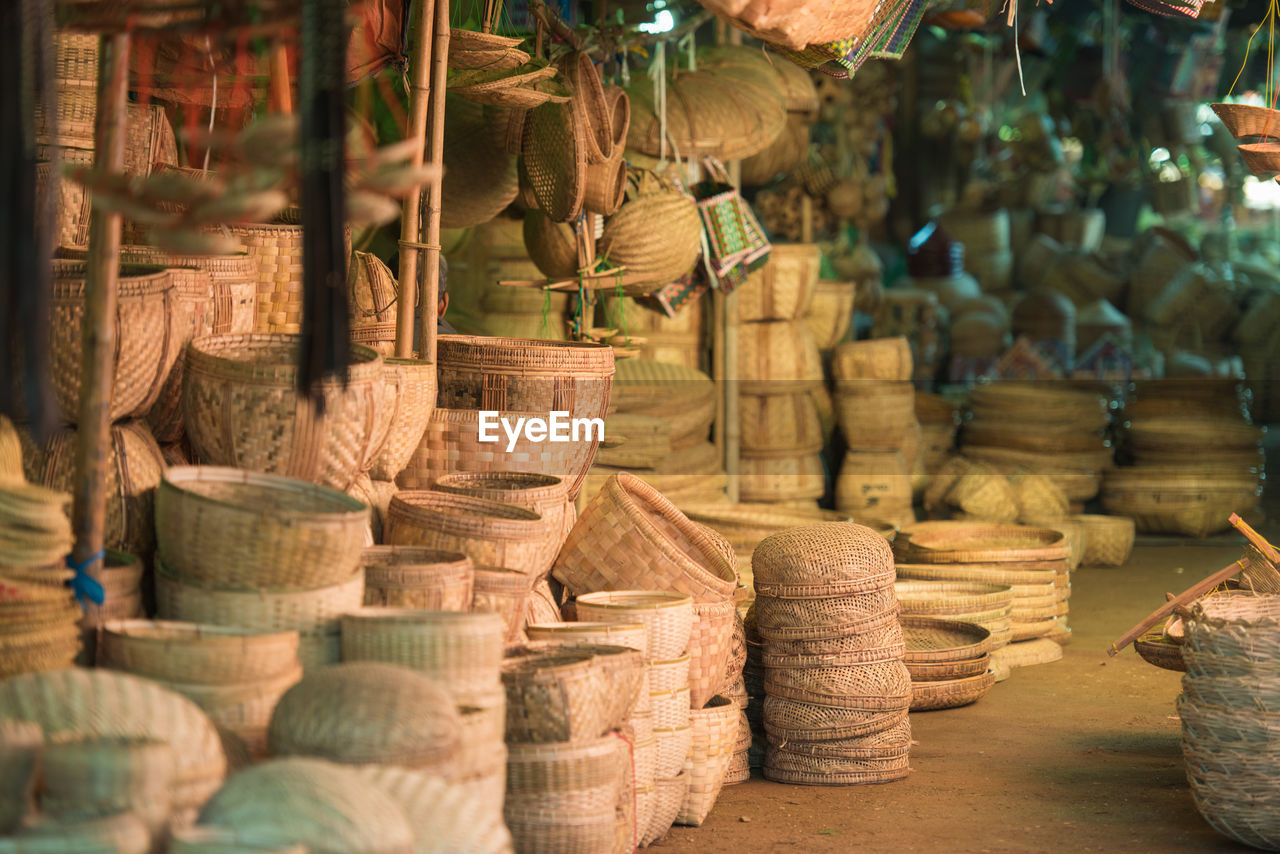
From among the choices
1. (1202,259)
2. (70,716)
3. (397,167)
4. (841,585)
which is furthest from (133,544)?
(1202,259)

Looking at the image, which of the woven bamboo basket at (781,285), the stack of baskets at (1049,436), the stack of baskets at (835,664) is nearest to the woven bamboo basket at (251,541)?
the stack of baskets at (835,664)

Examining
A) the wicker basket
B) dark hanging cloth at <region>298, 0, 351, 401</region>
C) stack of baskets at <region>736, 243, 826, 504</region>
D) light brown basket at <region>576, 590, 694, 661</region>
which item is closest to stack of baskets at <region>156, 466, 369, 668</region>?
dark hanging cloth at <region>298, 0, 351, 401</region>

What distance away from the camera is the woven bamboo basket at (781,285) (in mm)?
6512

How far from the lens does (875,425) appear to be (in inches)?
276

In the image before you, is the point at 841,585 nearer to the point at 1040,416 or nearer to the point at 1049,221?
the point at 1040,416

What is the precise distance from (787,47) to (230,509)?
1.82m

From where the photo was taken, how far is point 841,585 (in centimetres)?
374

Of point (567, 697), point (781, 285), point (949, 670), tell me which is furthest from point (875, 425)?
point (567, 697)

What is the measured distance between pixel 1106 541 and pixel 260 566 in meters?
5.22

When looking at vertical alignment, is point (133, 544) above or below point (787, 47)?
below

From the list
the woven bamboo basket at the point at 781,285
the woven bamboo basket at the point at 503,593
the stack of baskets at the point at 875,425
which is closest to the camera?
the woven bamboo basket at the point at 503,593

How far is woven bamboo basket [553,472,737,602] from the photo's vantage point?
11.5 ft

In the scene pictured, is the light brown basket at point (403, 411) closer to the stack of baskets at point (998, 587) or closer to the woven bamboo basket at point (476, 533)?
the woven bamboo basket at point (476, 533)

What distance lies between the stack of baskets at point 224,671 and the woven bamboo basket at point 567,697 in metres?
0.48
